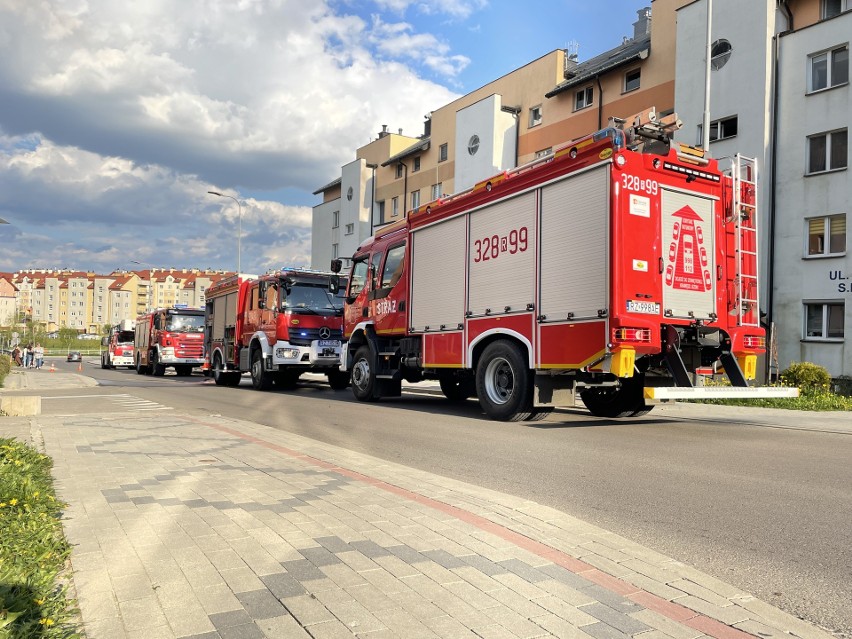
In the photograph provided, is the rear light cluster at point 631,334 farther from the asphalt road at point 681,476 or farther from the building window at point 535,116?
the building window at point 535,116

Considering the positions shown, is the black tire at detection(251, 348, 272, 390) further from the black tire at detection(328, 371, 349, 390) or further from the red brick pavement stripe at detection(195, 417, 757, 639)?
the red brick pavement stripe at detection(195, 417, 757, 639)

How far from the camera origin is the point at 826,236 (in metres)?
22.0

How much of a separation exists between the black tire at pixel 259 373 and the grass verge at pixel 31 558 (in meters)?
13.2

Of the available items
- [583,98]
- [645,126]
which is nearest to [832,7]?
[583,98]

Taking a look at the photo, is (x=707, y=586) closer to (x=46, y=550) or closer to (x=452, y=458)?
(x=46, y=550)

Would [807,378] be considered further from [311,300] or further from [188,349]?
[188,349]

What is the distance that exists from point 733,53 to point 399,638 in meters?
25.4

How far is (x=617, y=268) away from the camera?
9148 mm

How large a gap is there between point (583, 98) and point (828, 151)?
36.8 feet

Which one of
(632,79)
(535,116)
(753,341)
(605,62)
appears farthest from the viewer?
(535,116)

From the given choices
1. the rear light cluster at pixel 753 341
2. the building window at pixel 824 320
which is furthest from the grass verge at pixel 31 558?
the building window at pixel 824 320

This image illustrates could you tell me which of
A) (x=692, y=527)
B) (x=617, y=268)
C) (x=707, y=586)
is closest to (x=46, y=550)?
(x=707, y=586)

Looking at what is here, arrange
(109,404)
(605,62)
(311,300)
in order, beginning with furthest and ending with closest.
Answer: (605,62) < (311,300) < (109,404)

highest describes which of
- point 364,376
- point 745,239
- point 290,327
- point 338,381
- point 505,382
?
point 745,239
